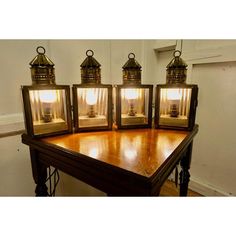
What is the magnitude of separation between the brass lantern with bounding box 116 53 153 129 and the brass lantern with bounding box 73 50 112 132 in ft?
0.19

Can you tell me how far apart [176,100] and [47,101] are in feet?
2.10

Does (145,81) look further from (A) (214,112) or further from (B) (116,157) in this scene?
(B) (116,157)

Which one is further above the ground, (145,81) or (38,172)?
(145,81)

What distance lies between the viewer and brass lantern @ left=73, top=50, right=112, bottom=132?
2.46 ft

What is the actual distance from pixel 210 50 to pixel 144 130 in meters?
0.89

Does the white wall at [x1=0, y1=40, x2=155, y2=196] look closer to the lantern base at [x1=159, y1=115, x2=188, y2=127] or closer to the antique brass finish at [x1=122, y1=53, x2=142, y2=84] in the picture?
the antique brass finish at [x1=122, y1=53, x2=142, y2=84]

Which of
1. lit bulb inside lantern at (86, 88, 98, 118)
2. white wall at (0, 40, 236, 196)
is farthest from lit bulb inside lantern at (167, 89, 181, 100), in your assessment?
white wall at (0, 40, 236, 196)

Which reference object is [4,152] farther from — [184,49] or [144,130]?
[184,49]

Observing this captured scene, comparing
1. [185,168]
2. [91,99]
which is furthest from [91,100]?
[185,168]

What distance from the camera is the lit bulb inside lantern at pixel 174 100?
81cm

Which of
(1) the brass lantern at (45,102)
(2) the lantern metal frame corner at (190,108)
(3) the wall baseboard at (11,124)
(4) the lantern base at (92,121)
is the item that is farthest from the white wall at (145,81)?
(2) the lantern metal frame corner at (190,108)

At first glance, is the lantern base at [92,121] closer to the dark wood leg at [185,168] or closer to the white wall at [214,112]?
the dark wood leg at [185,168]

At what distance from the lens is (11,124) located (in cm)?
89
